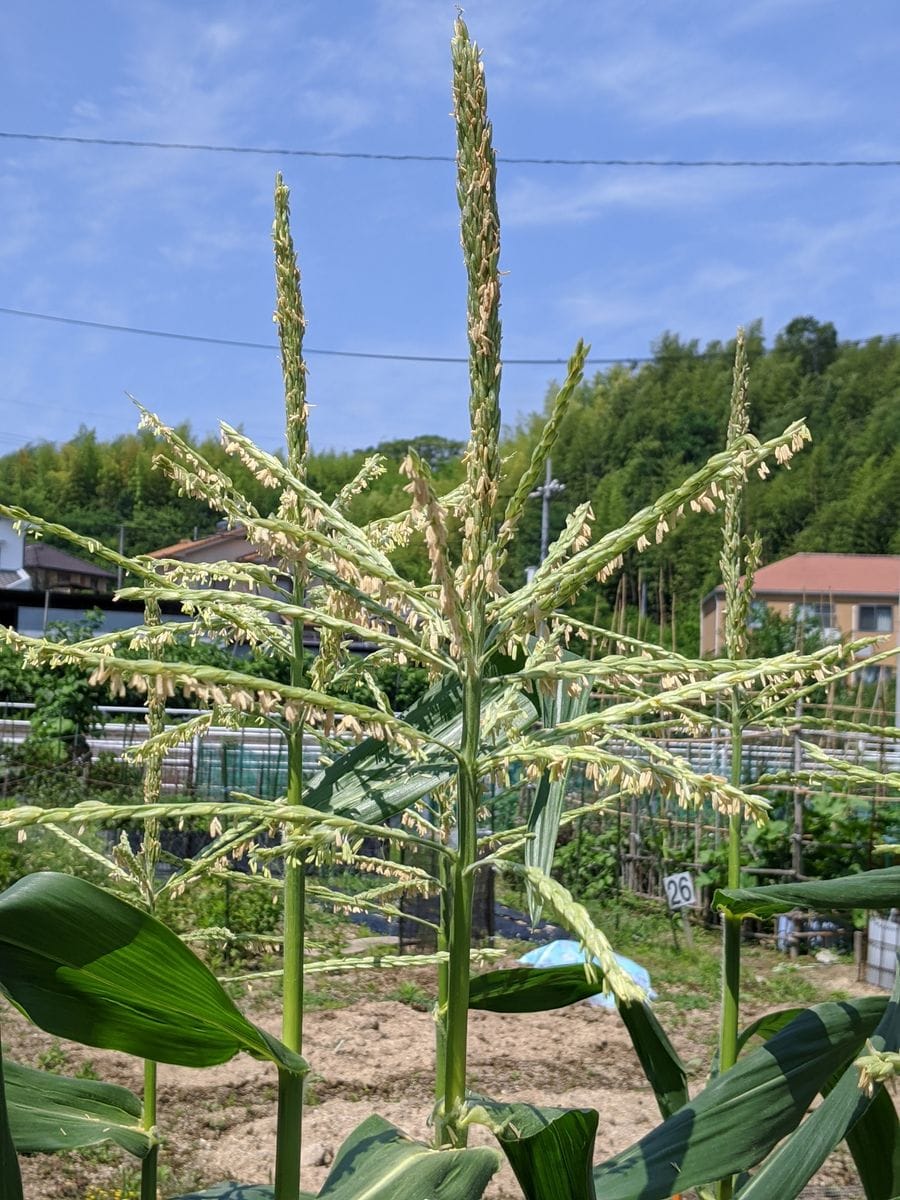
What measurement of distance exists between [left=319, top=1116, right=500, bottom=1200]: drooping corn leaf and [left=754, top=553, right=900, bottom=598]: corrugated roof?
48.9m

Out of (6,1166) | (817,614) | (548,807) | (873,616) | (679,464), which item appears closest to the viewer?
(6,1166)

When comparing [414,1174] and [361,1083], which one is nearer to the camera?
[414,1174]

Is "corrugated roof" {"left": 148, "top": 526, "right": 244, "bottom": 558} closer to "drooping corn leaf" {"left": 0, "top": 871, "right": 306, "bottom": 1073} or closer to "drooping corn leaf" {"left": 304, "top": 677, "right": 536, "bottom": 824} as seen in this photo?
"drooping corn leaf" {"left": 304, "top": 677, "right": 536, "bottom": 824}

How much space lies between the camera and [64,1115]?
5.31 ft

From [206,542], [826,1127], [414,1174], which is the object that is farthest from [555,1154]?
[206,542]

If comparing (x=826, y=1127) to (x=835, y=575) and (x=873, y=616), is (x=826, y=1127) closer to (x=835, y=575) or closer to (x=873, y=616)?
(x=873, y=616)

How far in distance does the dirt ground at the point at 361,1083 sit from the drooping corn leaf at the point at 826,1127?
3549mm

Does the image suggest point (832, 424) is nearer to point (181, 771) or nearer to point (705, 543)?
point (705, 543)

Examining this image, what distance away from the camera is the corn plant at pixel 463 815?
41.0 inches

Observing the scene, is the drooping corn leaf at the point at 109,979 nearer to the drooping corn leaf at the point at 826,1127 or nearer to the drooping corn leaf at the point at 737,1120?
the drooping corn leaf at the point at 737,1120

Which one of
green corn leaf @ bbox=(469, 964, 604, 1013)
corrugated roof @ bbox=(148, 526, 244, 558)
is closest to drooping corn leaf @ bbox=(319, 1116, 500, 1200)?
green corn leaf @ bbox=(469, 964, 604, 1013)

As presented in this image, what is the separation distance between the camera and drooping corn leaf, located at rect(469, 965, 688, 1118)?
1493mm

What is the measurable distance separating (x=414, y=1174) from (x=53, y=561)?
187 feet

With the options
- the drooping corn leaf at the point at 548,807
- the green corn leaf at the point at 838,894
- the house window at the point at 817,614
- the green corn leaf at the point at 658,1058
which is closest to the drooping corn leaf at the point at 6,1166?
the drooping corn leaf at the point at 548,807
